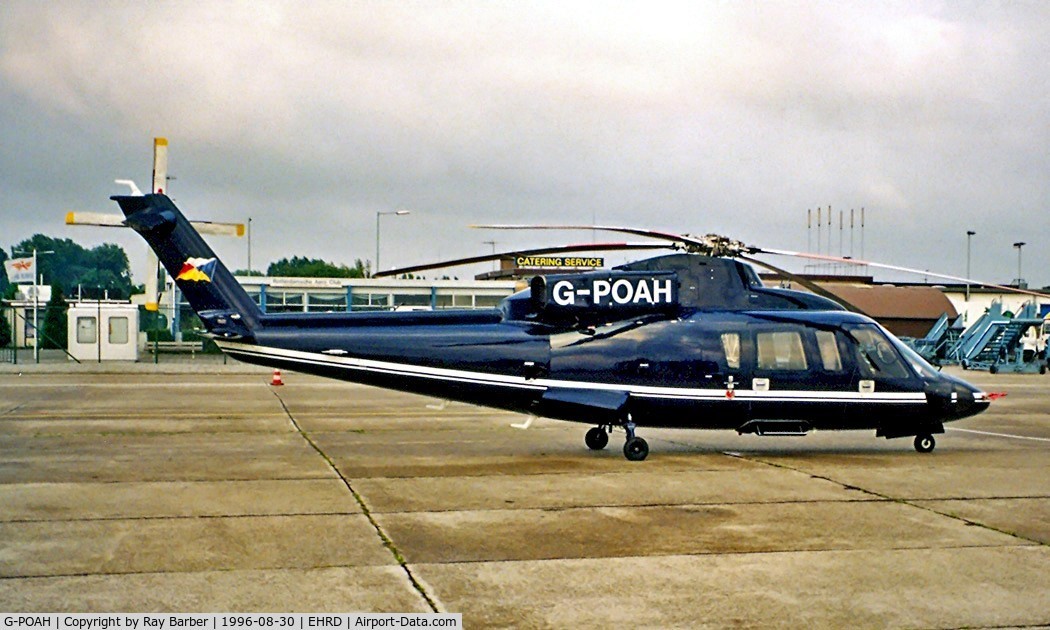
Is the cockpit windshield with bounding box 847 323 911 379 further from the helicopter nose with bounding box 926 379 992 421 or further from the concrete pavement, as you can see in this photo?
the concrete pavement

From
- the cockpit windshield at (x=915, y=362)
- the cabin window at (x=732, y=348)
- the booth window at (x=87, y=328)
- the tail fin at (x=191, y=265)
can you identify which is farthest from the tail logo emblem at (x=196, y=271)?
the booth window at (x=87, y=328)

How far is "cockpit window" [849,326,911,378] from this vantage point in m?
15.0

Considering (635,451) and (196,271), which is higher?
(196,271)

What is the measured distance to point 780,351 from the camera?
14781 millimetres

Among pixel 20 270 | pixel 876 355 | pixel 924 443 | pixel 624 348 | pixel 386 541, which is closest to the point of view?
pixel 386 541

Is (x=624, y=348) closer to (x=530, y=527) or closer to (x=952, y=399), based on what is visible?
(x=952, y=399)

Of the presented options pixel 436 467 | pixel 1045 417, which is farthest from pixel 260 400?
pixel 1045 417

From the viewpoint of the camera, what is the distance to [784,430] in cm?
1482

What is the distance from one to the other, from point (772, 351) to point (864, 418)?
1759 millimetres

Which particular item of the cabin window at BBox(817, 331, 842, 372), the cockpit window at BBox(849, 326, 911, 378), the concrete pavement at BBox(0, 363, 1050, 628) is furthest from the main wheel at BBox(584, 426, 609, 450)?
the cockpit window at BBox(849, 326, 911, 378)

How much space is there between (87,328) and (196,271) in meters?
34.4

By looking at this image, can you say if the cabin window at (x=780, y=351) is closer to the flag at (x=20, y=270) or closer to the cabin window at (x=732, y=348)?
the cabin window at (x=732, y=348)

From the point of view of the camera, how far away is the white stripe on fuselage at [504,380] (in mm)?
14164

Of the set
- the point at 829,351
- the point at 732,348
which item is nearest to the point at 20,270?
the point at 732,348
